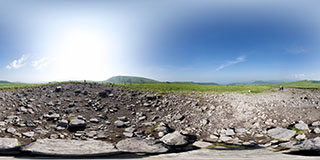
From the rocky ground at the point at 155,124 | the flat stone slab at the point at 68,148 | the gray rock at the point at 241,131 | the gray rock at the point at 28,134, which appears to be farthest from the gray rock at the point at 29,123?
the gray rock at the point at 241,131

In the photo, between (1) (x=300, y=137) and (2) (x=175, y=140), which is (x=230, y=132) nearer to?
(1) (x=300, y=137)

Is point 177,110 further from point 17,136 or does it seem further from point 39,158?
point 17,136

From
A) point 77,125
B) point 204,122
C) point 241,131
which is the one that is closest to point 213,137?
point 204,122

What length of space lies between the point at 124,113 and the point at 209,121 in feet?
17.5

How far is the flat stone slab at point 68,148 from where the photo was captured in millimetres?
3969

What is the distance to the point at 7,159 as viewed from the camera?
354cm

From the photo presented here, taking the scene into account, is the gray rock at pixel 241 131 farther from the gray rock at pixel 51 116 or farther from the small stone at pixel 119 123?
the gray rock at pixel 51 116

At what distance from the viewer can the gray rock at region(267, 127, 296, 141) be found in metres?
5.47

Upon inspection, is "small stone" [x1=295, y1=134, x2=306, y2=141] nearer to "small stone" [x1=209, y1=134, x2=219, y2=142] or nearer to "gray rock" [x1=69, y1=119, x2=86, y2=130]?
"small stone" [x1=209, y1=134, x2=219, y2=142]

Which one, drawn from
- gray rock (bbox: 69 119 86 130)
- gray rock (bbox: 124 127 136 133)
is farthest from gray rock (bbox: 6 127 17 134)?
gray rock (bbox: 124 127 136 133)

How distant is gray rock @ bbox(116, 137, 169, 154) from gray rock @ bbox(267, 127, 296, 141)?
4.64m

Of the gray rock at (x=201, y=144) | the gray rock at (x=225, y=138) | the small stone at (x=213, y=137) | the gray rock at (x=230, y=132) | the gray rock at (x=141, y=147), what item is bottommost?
the small stone at (x=213, y=137)

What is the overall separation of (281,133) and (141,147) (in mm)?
5909

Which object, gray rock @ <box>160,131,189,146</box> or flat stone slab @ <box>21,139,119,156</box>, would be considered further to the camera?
gray rock @ <box>160,131,189,146</box>
